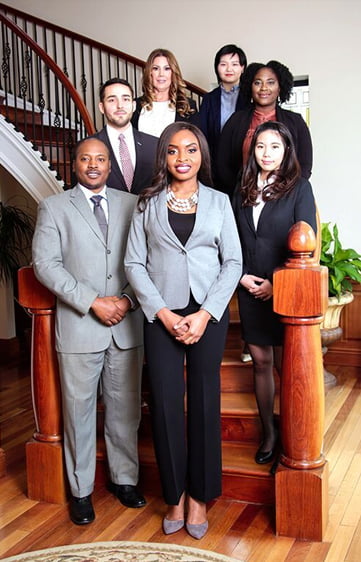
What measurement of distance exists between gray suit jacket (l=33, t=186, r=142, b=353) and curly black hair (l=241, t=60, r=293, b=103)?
1213mm

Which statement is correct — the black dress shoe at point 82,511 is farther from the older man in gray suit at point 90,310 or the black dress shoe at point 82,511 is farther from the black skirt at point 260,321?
the black skirt at point 260,321

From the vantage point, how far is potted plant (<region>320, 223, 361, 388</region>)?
16.9 feet

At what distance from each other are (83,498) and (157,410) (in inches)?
24.1

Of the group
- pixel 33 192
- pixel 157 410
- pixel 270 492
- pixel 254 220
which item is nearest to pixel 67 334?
pixel 157 410

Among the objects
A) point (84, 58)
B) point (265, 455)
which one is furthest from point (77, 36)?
point (265, 455)

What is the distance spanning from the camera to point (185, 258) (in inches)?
109

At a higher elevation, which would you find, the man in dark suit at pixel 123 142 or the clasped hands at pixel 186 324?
the man in dark suit at pixel 123 142

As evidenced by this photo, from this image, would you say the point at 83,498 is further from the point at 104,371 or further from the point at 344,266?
the point at 344,266

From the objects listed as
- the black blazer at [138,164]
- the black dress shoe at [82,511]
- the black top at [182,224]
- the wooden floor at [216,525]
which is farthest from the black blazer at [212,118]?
the black dress shoe at [82,511]

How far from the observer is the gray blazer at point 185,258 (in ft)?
9.11

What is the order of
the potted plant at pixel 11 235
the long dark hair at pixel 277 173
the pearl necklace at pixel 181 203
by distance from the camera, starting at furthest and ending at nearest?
the potted plant at pixel 11 235, the long dark hair at pixel 277 173, the pearl necklace at pixel 181 203

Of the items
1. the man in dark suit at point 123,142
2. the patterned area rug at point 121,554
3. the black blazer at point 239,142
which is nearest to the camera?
the patterned area rug at point 121,554

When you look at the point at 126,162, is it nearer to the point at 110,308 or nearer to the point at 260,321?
the point at 110,308

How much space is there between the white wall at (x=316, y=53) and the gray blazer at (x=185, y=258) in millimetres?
3105
